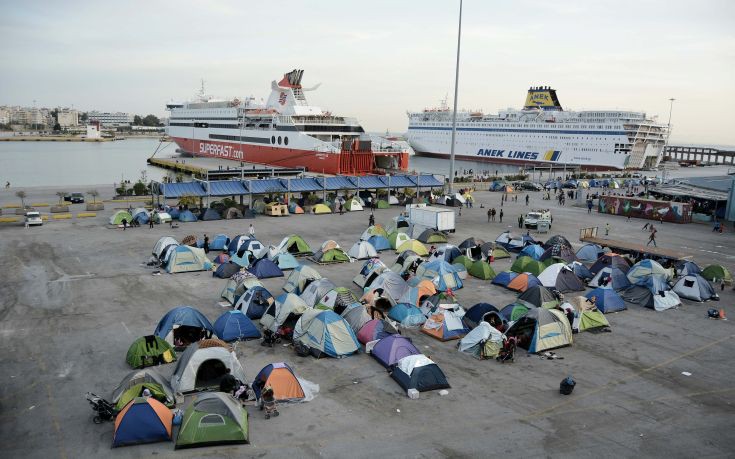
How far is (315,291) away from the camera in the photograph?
16.7 meters

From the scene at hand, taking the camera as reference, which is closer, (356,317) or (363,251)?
(356,317)

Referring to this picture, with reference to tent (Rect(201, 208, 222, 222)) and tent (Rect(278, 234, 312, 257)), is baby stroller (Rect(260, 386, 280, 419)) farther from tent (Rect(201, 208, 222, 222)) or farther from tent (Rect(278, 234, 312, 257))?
tent (Rect(201, 208, 222, 222))

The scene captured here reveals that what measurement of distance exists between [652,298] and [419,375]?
1074cm

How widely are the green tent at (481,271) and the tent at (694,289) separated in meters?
6.73

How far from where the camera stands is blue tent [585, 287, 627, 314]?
57.2 ft

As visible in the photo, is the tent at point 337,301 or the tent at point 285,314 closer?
the tent at point 285,314

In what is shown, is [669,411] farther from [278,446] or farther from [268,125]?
[268,125]

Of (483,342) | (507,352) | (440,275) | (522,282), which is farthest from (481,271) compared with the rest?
(507,352)

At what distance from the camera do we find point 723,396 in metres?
11.8

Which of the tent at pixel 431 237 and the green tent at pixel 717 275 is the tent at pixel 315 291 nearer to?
the tent at pixel 431 237

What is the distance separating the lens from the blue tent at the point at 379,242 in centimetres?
2584

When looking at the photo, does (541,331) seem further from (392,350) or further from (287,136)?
(287,136)

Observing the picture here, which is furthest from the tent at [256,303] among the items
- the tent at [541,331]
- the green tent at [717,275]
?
the green tent at [717,275]

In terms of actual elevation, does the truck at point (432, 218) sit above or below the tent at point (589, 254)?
above
